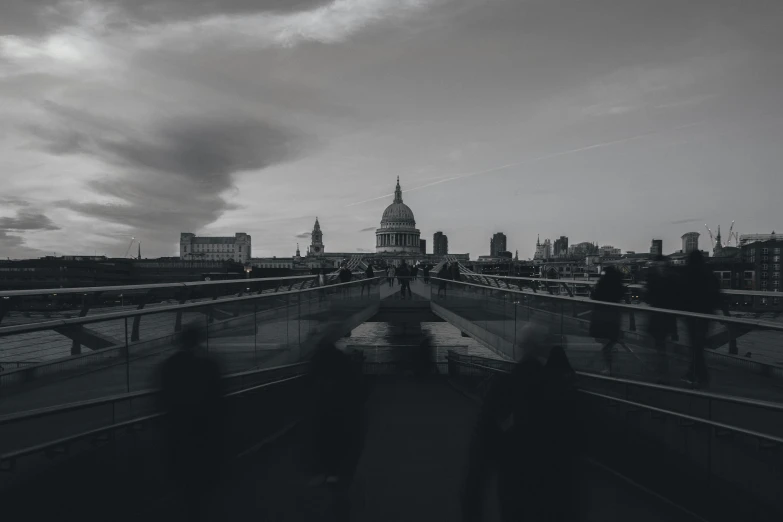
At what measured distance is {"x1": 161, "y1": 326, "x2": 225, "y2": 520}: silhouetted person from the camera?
4.34 metres

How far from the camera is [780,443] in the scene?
4.17 meters

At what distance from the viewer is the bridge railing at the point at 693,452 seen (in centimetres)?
430

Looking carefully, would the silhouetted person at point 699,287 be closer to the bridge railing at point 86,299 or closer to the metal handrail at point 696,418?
the metal handrail at point 696,418

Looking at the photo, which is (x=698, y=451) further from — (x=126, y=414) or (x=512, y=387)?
(x=126, y=414)

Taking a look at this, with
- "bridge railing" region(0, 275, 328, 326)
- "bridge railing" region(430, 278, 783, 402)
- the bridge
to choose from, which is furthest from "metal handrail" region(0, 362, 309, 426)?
"bridge railing" region(430, 278, 783, 402)

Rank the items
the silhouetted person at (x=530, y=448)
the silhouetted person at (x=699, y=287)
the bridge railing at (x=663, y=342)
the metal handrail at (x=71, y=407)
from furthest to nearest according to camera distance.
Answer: the silhouetted person at (x=699, y=287), the bridge railing at (x=663, y=342), the metal handrail at (x=71, y=407), the silhouetted person at (x=530, y=448)

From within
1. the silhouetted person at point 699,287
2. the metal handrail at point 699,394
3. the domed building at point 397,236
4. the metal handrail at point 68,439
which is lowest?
the metal handrail at point 68,439

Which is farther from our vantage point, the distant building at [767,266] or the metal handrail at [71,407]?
the distant building at [767,266]

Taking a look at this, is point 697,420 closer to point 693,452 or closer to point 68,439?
point 693,452

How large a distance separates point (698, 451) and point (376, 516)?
3118 millimetres

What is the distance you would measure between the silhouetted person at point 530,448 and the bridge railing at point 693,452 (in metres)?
0.17

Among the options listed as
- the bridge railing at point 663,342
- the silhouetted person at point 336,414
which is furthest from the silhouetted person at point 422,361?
the silhouetted person at point 336,414

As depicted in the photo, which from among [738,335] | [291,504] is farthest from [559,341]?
[291,504]

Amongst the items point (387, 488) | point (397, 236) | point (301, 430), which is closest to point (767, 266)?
point (397, 236)
